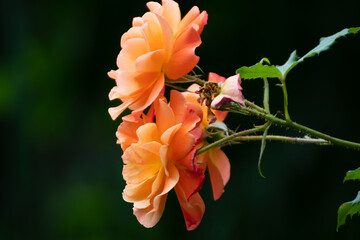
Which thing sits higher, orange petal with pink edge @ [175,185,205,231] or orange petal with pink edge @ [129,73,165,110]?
orange petal with pink edge @ [129,73,165,110]

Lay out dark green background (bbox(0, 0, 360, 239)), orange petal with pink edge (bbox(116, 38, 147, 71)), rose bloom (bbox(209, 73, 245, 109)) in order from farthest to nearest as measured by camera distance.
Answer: dark green background (bbox(0, 0, 360, 239)) → orange petal with pink edge (bbox(116, 38, 147, 71)) → rose bloom (bbox(209, 73, 245, 109))

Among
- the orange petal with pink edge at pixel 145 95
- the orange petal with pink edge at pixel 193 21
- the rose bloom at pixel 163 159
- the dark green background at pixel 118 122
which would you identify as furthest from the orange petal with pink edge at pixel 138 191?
the dark green background at pixel 118 122

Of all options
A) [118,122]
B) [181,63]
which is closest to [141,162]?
[181,63]

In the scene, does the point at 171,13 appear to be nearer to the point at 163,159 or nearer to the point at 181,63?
the point at 181,63

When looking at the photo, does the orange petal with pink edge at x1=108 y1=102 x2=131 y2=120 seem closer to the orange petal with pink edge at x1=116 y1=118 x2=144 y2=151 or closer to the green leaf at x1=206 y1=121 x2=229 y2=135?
the orange petal with pink edge at x1=116 y1=118 x2=144 y2=151

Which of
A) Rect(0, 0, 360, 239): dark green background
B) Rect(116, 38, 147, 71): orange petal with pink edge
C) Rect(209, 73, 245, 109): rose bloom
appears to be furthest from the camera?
Rect(0, 0, 360, 239): dark green background

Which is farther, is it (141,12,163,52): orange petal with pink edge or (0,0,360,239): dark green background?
(0,0,360,239): dark green background

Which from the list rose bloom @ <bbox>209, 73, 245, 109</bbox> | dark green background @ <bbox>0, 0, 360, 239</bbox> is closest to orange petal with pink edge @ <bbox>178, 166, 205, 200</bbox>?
rose bloom @ <bbox>209, 73, 245, 109</bbox>

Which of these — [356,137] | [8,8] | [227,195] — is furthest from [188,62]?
[8,8]
